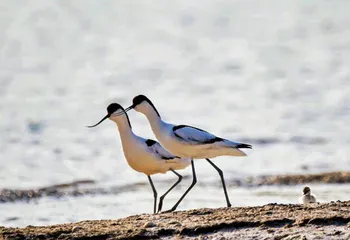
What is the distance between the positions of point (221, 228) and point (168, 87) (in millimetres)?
13772

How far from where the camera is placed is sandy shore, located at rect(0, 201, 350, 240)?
23.9 feet

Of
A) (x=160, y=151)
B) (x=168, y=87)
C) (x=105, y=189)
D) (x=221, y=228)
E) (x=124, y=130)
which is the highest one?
(x=168, y=87)

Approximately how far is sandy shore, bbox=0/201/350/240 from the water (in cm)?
337

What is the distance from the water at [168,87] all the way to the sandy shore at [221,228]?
3365mm

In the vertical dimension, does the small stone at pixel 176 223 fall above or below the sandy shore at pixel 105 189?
below

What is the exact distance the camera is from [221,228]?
7.44 metres

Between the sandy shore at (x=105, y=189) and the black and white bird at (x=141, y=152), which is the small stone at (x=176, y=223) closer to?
the black and white bird at (x=141, y=152)

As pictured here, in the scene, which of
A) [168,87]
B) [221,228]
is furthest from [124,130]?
[168,87]

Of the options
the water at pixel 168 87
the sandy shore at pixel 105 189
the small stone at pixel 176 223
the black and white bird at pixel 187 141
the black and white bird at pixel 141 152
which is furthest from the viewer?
the water at pixel 168 87

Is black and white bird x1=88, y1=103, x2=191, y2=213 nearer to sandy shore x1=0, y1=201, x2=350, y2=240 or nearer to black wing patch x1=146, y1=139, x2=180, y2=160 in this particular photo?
black wing patch x1=146, y1=139, x2=180, y2=160

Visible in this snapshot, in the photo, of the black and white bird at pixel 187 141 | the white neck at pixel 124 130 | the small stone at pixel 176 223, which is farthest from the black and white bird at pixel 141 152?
the small stone at pixel 176 223

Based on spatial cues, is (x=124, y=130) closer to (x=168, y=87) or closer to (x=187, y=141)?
(x=187, y=141)

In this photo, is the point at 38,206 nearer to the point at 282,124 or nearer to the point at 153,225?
the point at 153,225

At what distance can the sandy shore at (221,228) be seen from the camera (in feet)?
23.9
